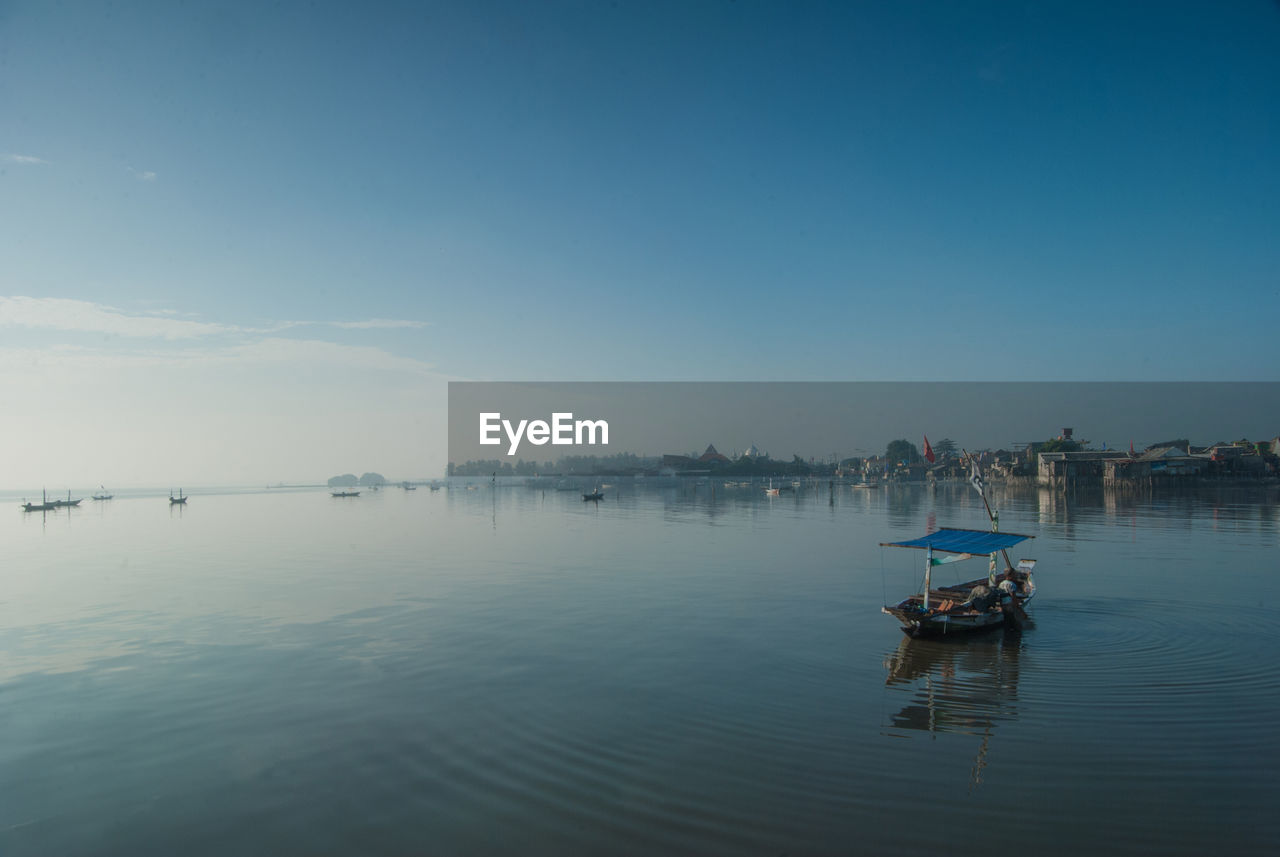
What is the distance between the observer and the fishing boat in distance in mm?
16406

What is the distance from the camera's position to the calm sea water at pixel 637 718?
828cm

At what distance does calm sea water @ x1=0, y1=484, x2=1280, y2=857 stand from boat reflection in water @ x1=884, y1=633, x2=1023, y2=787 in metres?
0.08

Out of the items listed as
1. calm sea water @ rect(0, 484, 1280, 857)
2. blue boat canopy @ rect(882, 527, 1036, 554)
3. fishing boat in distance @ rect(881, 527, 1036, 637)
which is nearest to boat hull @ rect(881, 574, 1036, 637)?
fishing boat in distance @ rect(881, 527, 1036, 637)

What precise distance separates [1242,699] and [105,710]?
20.2 m

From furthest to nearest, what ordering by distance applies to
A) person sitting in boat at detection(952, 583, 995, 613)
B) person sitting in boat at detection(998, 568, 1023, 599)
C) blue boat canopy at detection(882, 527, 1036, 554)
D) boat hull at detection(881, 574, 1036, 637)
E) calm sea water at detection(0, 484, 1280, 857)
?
1. blue boat canopy at detection(882, 527, 1036, 554)
2. person sitting in boat at detection(998, 568, 1023, 599)
3. person sitting in boat at detection(952, 583, 995, 613)
4. boat hull at detection(881, 574, 1036, 637)
5. calm sea water at detection(0, 484, 1280, 857)

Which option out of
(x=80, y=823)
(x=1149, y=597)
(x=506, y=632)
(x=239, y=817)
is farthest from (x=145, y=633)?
(x=1149, y=597)

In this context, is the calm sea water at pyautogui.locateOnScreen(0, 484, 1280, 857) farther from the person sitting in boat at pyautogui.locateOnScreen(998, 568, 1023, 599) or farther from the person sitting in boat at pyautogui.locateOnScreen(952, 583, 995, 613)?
the person sitting in boat at pyautogui.locateOnScreen(998, 568, 1023, 599)

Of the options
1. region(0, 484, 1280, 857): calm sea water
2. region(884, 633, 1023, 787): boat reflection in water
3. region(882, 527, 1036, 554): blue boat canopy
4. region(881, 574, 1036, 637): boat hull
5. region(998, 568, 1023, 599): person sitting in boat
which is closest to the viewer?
region(0, 484, 1280, 857): calm sea water

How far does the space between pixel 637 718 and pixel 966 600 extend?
34.9 ft

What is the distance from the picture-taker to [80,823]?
28.7 ft

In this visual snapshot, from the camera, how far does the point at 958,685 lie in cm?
1342

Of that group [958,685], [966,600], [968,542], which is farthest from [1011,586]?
[958,685]

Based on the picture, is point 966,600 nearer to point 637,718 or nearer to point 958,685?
point 958,685

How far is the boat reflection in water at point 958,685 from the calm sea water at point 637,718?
0.08 meters
